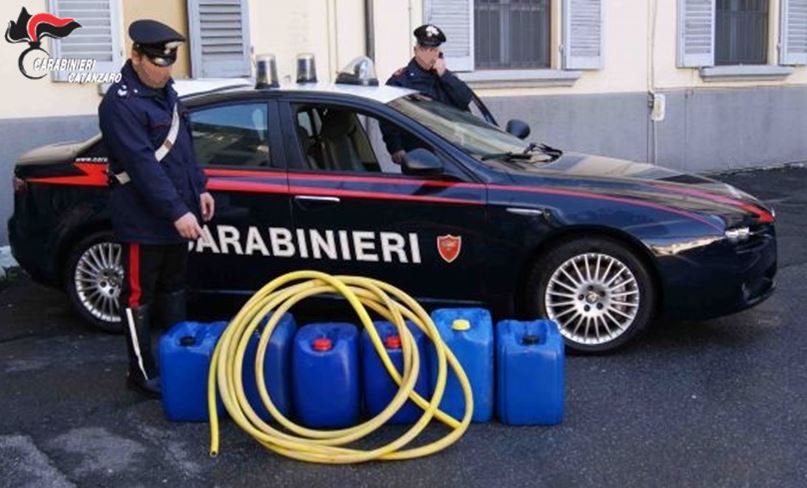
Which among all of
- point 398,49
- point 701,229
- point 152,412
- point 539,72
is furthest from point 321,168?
point 539,72

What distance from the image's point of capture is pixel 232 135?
5.77 metres

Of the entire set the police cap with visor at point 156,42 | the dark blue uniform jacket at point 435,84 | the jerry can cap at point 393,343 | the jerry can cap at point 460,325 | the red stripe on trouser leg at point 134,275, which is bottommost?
the jerry can cap at point 393,343

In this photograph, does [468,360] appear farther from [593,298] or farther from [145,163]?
[145,163]

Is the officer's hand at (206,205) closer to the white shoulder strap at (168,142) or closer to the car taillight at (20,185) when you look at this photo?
the white shoulder strap at (168,142)

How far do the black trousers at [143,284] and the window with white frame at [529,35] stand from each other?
6.63 metres

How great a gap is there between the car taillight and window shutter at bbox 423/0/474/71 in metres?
5.59

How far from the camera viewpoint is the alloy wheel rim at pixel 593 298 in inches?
209

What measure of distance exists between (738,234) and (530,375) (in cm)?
167

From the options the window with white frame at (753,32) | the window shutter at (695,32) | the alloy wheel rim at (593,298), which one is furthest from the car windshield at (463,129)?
the window with white frame at (753,32)

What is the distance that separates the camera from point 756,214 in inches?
216

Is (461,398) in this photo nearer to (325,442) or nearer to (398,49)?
(325,442)

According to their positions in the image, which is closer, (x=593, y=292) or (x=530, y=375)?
(x=530, y=375)

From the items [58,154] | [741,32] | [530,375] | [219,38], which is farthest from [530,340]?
[741,32]

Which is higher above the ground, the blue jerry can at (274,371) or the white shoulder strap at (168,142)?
the white shoulder strap at (168,142)
